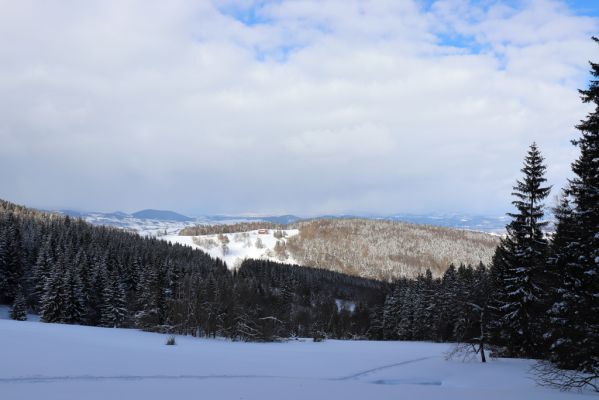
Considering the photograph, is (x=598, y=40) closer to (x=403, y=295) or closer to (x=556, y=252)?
(x=556, y=252)

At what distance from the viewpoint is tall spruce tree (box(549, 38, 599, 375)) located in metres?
17.3

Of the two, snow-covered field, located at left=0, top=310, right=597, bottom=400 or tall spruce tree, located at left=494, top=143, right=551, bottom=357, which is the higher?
tall spruce tree, located at left=494, top=143, right=551, bottom=357

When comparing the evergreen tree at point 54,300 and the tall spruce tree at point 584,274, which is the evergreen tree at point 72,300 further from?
the tall spruce tree at point 584,274

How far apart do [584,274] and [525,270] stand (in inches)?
367

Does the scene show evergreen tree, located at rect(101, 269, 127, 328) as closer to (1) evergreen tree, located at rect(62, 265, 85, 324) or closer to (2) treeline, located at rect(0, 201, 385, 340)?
(2) treeline, located at rect(0, 201, 385, 340)

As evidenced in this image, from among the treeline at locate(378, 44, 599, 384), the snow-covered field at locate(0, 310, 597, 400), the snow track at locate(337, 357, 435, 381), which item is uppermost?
the treeline at locate(378, 44, 599, 384)

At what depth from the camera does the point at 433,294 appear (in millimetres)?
69000

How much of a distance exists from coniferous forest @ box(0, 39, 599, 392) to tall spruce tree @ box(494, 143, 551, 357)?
72 millimetres

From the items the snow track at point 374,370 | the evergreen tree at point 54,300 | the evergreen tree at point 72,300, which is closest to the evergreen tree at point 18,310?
the evergreen tree at point 54,300

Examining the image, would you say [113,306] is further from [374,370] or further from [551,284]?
[551,284]

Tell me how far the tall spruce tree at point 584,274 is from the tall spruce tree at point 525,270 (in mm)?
5319

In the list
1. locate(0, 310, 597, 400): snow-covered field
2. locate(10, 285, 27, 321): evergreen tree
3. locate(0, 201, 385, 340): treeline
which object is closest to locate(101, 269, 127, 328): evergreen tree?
locate(0, 201, 385, 340): treeline

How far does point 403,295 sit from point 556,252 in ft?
179

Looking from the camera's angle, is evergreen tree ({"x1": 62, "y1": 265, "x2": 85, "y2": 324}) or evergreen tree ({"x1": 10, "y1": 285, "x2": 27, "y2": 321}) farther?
evergreen tree ({"x1": 10, "y1": 285, "x2": 27, "y2": 321})
